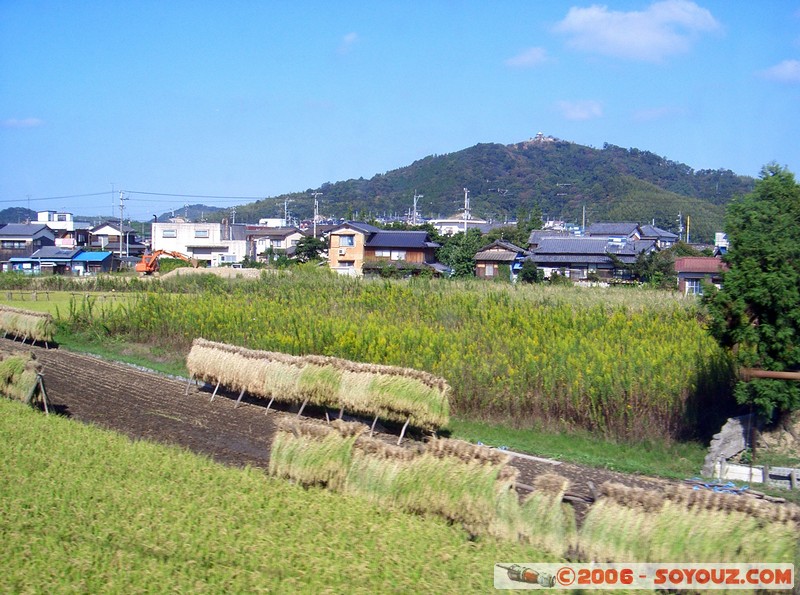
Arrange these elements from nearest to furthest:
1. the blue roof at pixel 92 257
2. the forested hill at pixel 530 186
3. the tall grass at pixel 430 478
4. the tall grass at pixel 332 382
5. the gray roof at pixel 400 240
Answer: the tall grass at pixel 430 478
the tall grass at pixel 332 382
the gray roof at pixel 400 240
the blue roof at pixel 92 257
the forested hill at pixel 530 186

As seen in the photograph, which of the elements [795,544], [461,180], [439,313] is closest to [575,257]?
[439,313]

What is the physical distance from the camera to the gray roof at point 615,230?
2687 inches

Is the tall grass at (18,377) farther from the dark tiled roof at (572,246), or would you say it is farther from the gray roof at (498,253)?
the dark tiled roof at (572,246)

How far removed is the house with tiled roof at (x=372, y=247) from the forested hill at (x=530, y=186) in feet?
188

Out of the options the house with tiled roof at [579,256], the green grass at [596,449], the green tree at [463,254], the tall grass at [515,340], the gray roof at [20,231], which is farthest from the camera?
the gray roof at [20,231]

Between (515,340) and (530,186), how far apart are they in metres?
150

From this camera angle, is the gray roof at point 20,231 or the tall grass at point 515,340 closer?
the tall grass at point 515,340

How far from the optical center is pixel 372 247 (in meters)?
51.5

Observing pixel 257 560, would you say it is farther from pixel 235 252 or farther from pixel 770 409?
pixel 235 252

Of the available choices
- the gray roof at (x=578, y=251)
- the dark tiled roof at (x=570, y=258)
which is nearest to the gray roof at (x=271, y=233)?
the gray roof at (x=578, y=251)

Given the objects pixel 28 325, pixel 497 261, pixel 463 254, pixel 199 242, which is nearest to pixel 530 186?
pixel 199 242

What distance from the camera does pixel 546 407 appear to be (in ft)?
41.3

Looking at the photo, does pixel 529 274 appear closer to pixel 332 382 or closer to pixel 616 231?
pixel 332 382

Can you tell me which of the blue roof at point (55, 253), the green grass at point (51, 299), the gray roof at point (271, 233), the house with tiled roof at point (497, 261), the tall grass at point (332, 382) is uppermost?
the gray roof at point (271, 233)
